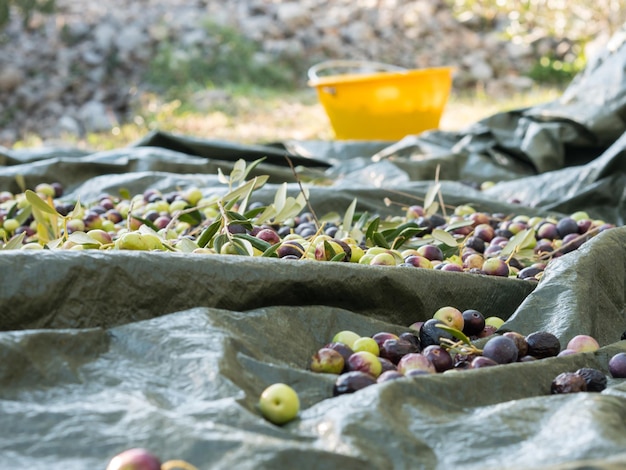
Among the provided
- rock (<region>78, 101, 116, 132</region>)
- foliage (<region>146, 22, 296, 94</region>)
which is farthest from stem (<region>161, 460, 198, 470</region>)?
foliage (<region>146, 22, 296, 94</region>)

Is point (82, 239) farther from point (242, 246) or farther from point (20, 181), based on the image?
point (20, 181)

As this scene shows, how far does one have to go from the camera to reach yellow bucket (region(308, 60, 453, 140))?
19.7 feet

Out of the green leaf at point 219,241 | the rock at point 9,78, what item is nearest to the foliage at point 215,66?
the rock at point 9,78

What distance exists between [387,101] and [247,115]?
11.9ft

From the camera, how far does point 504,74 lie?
12203 millimetres

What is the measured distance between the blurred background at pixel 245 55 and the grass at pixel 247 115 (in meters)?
0.02

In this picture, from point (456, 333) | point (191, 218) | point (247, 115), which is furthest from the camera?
point (247, 115)

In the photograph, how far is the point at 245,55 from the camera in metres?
11.3

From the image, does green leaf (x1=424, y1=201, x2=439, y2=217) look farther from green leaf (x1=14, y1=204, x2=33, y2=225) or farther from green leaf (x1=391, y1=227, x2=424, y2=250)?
green leaf (x1=14, y1=204, x2=33, y2=225)

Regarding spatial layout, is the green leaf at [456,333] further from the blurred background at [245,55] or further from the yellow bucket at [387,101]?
the blurred background at [245,55]

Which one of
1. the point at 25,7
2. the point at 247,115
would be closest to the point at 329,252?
the point at 247,115

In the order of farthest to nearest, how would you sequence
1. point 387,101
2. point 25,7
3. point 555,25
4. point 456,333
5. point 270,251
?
point 555,25
point 25,7
point 387,101
point 270,251
point 456,333

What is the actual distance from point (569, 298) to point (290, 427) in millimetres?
761

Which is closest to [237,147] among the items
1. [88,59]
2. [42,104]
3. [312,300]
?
[312,300]
